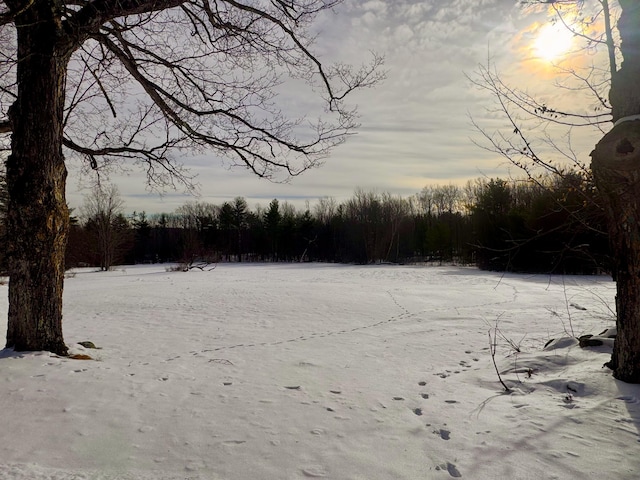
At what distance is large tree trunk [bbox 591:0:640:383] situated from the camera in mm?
3523

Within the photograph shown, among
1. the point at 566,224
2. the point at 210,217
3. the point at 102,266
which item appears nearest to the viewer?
the point at 566,224

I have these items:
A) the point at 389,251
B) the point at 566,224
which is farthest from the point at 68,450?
the point at 389,251

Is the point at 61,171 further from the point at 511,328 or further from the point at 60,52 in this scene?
the point at 511,328

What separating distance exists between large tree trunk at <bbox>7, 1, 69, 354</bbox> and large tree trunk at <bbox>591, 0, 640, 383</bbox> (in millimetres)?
5638

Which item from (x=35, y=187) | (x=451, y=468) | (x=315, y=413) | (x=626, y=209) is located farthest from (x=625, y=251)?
(x=35, y=187)

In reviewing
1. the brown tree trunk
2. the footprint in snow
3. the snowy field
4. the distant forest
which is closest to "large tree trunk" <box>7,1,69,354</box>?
the snowy field

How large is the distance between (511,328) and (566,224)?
5302mm

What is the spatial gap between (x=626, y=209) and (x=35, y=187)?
19.9 ft

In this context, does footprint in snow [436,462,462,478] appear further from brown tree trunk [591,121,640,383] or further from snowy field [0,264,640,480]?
brown tree trunk [591,121,640,383]

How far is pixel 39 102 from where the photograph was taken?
4508 millimetres

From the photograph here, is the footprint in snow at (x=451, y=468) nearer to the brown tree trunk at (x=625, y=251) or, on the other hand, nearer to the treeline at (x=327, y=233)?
the brown tree trunk at (x=625, y=251)

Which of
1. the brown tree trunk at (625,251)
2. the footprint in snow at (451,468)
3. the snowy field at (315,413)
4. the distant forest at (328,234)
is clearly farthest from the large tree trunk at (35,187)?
the distant forest at (328,234)

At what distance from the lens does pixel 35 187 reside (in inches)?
175

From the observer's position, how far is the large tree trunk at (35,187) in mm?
4445
